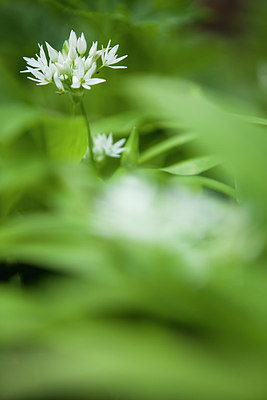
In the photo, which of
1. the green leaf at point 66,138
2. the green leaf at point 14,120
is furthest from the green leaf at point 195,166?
the green leaf at point 14,120

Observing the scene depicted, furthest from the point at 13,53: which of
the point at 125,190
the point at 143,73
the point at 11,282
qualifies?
the point at 125,190

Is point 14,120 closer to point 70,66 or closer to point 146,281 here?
point 70,66

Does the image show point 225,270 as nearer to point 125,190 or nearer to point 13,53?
point 125,190

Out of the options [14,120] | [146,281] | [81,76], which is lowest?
[146,281]

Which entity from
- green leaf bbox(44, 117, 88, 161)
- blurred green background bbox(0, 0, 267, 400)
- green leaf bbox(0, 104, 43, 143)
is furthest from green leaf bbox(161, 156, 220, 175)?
green leaf bbox(0, 104, 43, 143)

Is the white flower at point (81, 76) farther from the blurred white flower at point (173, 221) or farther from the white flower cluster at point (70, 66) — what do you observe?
the blurred white flower at point (173, 221)

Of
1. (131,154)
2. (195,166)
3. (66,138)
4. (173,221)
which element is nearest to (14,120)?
(66,138)

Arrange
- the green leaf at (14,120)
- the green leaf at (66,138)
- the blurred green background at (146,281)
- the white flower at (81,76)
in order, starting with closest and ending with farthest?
1. the blurred green background at (146,281)
2. the white flower at (81,76)
3. the green leaf at (66,138)
4. the green leaf at (14,120)

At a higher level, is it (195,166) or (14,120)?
(14,120)

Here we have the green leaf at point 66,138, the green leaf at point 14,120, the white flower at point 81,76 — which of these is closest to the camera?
the white flower at point 81,76
